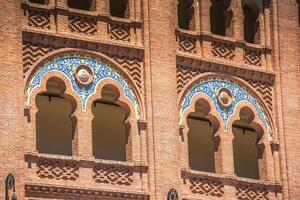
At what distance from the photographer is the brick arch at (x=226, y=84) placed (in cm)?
3931

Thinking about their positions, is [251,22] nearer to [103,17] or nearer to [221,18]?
[221,18]

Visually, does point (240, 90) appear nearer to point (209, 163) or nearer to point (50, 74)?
point (209, 163)

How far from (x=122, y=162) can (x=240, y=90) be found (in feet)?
17.0

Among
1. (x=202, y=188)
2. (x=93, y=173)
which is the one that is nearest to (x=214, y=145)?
(x=202, y=188)

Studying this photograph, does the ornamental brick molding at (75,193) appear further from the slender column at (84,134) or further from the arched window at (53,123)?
the arched window at (53,123)

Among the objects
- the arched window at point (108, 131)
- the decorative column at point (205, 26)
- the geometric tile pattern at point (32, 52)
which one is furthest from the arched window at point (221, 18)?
the geometric tile pattern at point (32, 52)

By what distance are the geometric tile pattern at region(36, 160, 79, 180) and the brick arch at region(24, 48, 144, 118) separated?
1.84m

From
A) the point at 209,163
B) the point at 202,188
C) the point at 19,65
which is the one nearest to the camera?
the point at 19,65

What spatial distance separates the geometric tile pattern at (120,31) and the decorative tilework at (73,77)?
107 centimetres

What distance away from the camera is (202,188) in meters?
38.9

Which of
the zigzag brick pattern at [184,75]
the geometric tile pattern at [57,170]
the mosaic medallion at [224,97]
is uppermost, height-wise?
the zigzag brick pattern at [184,75]

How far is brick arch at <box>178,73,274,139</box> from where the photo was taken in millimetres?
39312

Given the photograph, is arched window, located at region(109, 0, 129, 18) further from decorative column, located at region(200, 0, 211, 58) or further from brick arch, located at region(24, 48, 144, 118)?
brick arch, located at region(24, 48, 144, 118)

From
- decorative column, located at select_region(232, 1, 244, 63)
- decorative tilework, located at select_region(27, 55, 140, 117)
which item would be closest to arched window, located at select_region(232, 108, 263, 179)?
decorative column, located at select_region(232, 1, 244, 63)
